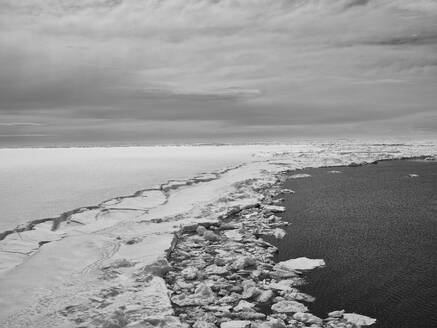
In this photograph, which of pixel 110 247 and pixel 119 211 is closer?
pixel 110 247

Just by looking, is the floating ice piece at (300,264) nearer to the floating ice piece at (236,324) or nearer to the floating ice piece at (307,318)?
the floating ice piece at (307,318)

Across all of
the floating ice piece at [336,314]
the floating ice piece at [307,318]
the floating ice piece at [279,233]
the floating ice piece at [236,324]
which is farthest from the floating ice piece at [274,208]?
the floating ice piece at [236,324]

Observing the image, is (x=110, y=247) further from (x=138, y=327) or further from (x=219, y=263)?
(x=138, y=327)

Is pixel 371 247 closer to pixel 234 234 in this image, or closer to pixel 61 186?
pixel 234 234

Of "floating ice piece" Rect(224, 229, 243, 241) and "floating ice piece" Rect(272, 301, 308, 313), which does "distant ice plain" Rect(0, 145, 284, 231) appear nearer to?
"floating ice piece" Rect(224, 229, 243, 241)

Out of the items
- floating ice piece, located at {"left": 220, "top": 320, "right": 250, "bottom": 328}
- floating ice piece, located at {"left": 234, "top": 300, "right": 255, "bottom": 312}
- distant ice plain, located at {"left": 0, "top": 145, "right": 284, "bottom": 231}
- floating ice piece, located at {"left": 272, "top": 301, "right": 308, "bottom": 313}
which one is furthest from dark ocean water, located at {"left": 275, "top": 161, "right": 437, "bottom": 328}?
distant ice plain, located at {"left": 0, "top": 145, "right": 284, "bottom": 231}

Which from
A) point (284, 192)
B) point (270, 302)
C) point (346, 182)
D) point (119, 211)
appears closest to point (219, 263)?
point (270, 302)
